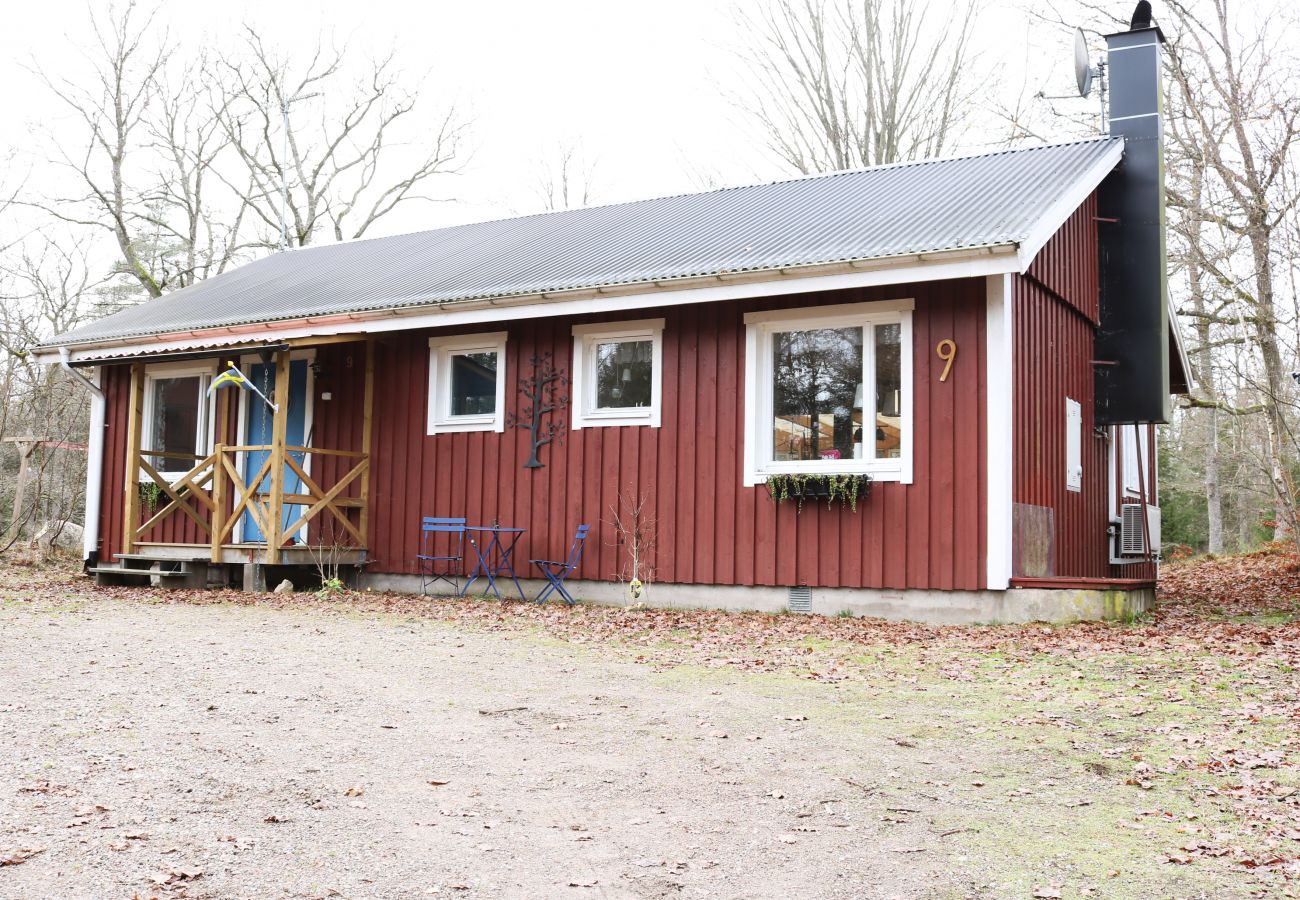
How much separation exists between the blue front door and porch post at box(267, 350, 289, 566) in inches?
57.1

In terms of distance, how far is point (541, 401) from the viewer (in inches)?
489

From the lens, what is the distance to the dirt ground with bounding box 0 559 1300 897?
3822 millimetres

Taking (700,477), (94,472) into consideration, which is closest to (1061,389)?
(700,477)

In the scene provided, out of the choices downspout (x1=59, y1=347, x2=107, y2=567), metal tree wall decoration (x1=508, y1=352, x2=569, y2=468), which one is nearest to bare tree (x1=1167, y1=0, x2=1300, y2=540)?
metal tree wall decoration (x1=508, y1=352, x2=569, y2=468)

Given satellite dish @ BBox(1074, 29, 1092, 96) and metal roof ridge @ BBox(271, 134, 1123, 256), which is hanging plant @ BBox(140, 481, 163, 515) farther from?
satellite dish @ BBox(1074, 29, 1092, 96)

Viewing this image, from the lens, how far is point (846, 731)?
575 cm

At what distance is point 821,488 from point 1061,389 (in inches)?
119

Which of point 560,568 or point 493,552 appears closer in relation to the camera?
point 560,568

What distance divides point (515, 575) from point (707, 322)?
131 inches

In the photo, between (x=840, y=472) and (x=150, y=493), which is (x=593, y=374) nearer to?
(x=840, y=472)

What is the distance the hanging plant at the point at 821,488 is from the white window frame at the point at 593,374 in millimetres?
A: 1517

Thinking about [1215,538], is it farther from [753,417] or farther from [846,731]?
[846,731]

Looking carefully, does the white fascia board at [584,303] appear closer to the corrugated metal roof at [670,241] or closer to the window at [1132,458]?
the corrugated metal roof at [670,241]

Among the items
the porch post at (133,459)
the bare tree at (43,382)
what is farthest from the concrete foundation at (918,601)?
the bare tree at (43,382)
